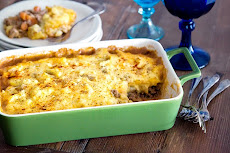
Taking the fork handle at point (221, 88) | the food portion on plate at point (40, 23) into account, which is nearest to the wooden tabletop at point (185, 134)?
the fork handle at point (221, 88)

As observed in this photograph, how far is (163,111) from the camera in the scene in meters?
1.35

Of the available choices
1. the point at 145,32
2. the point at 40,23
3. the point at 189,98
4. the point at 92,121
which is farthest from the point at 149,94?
the point at 40,23

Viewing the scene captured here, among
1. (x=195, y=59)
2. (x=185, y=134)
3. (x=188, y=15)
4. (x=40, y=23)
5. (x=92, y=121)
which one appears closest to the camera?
(x=92, y=121)

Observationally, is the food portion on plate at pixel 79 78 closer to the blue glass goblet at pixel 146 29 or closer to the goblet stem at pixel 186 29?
the goblet stem at pixel 186 29

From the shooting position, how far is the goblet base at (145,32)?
6.96 ft

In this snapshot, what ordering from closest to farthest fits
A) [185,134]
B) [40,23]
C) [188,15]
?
[185,134] < [188,15] < [40,23]

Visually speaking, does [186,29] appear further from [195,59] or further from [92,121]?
[92,121]

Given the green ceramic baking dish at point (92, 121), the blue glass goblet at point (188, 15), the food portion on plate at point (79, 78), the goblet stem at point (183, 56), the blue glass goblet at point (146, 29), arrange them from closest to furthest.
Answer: the green ceramic baking dish at point (92, 121), the food portion on plate at point (79, 78), the blue glass goblet at point (188, 15), the goblet stem at point (183, 56), the blue glass goblet at point (146, 29)

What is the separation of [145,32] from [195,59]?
369 mm

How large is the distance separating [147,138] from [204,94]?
1.22 feet

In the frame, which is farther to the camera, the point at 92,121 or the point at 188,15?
the point at 188,15

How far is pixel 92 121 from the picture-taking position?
4.33 feet

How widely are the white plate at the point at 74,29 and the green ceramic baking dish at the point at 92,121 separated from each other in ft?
2.23

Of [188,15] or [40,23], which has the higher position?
[188,15]
